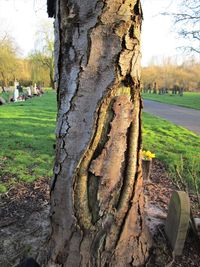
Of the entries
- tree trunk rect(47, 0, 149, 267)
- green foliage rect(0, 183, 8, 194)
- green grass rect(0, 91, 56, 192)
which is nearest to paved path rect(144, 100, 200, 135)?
green grass rect(0, 91, 56, 192)

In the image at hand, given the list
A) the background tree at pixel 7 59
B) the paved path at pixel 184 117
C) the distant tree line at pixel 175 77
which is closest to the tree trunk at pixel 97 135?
the paved path at pixel 184 117

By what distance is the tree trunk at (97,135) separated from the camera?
1868 mm

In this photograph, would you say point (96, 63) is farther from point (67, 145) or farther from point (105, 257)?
point (105, 257)

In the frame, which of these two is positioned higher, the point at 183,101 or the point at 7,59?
the point at 7,59

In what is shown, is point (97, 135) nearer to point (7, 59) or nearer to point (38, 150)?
point (38, 150)

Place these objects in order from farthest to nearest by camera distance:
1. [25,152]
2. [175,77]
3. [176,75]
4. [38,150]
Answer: [175,77]
[176,75]
[38,150]
[25,152]

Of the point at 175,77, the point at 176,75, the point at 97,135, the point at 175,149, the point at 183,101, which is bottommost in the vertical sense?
the point at 175,149

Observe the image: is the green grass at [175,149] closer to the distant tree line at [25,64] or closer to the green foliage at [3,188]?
the green foliage at [3,188]

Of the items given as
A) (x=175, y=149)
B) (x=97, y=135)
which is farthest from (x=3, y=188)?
(x=175, y=149)

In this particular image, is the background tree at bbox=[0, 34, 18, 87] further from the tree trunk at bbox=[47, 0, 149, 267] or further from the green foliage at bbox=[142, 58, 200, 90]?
the tree trunk at bbox=[47, 0, 149, 267]

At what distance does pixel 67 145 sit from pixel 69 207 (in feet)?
1.50

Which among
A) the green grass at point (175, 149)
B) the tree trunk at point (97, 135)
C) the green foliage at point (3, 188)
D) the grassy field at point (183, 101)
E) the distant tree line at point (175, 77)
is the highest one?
the distant tree line at point (175, 77)

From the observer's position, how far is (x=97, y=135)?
6.34ft

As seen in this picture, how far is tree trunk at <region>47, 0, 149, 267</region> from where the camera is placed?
187 centimetres
